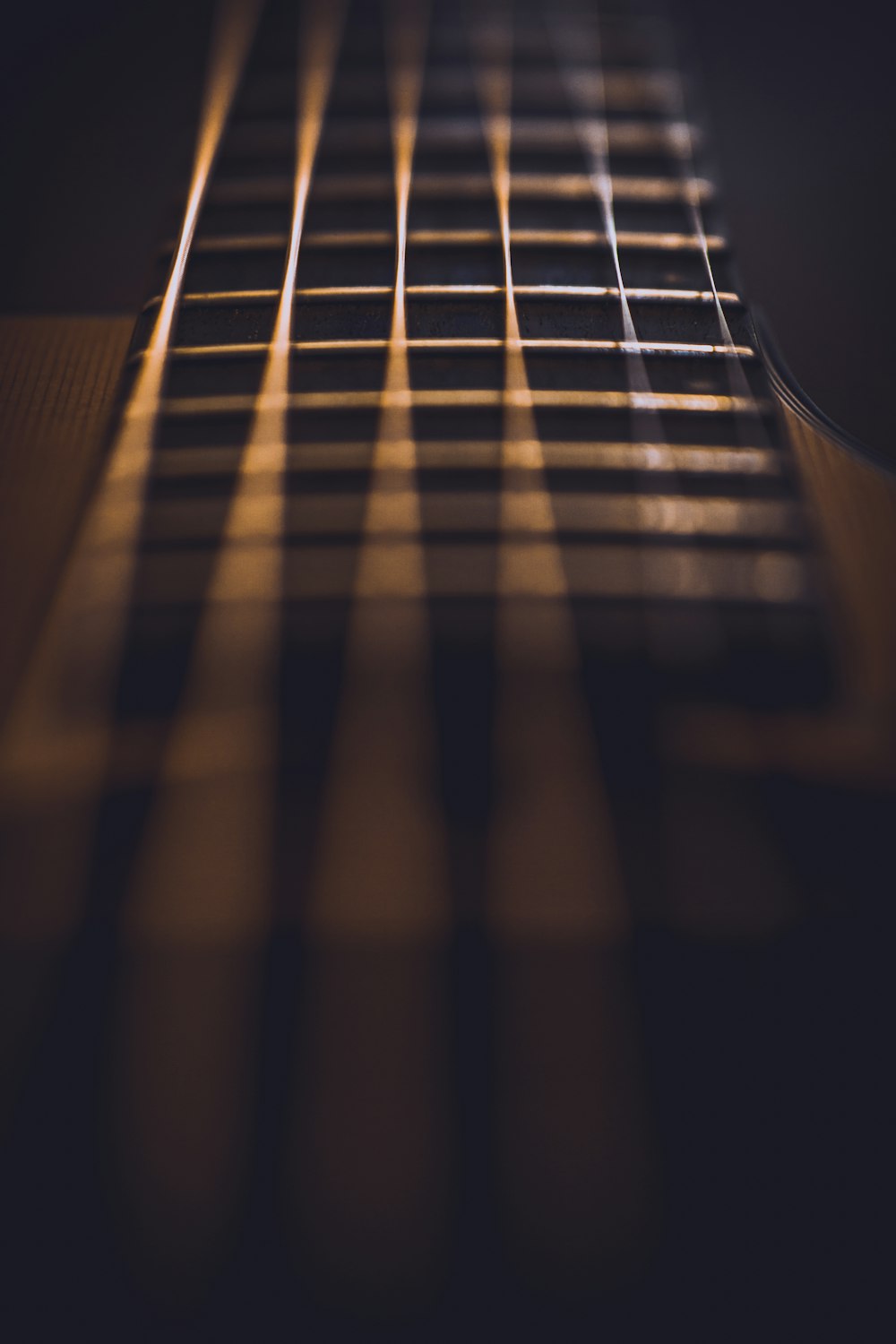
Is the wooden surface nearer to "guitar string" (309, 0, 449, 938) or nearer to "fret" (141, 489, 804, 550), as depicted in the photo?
"fret" (141, 489, 804, 550)

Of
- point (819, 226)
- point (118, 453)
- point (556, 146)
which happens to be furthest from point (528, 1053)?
point (819, 226)

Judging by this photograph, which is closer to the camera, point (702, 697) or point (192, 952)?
point (192, 952)

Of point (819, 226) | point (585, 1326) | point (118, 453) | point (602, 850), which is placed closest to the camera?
point (585, 1326)

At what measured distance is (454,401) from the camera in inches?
33.0

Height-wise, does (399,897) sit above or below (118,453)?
below

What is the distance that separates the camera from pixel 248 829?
60 centimetres

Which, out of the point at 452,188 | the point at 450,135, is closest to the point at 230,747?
the point at 452,188

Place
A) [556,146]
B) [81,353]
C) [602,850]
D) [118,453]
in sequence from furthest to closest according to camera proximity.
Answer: [556,146]
[81,353]
[118,453]
[602,850]

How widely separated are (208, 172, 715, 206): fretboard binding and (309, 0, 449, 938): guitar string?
36 cm

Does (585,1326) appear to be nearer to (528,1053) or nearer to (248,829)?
(528,1053)

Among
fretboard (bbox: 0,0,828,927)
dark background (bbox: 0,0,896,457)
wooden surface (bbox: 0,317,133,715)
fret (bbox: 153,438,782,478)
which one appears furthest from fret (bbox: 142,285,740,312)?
dark background (bbox: 0,0,896,457)

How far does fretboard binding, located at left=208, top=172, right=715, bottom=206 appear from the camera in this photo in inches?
40.8

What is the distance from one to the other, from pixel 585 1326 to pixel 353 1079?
19 centimetres

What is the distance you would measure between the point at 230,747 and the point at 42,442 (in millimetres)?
472
